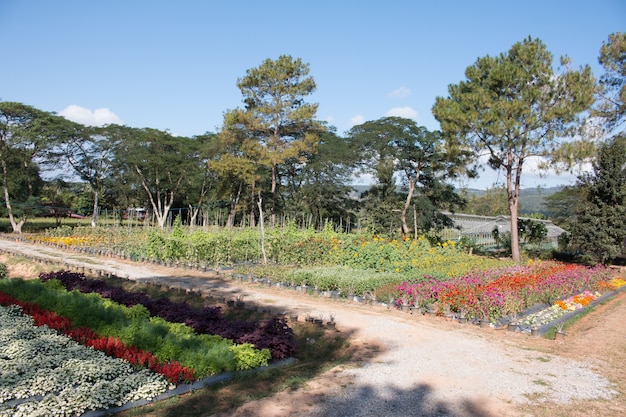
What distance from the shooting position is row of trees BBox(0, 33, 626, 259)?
16.1 meters

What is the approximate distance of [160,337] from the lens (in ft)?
18.0

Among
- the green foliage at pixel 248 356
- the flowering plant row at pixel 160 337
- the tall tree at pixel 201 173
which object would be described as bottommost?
the green foliage at pixel 248 356

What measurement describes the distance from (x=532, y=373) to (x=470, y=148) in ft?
42.8

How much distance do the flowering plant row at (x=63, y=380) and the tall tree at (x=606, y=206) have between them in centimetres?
1524

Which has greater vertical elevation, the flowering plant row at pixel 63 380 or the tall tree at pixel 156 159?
the tall tree at pixel 156 159

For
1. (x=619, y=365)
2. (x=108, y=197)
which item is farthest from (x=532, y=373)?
(x=108, y=197)

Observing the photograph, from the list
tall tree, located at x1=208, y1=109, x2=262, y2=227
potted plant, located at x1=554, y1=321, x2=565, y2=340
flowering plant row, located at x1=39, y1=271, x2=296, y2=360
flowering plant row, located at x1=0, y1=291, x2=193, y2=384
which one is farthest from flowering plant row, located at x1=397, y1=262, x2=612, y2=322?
tall tree, located at x1=208, y1=109, x2=262, y2=227

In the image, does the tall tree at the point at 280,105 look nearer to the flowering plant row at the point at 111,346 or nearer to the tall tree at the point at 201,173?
the tall tree at the point at 201,173

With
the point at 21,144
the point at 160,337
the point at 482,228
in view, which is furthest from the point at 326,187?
the point at 160,337

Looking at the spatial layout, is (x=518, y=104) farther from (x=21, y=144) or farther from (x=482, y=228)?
(x=21, y=144)

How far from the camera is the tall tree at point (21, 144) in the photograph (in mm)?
25781

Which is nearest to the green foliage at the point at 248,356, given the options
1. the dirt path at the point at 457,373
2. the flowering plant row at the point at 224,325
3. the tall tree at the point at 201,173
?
the flowering plant row at the point at 224,325

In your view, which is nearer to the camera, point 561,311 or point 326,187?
point 561,311

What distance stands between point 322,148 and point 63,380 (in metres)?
25.5
